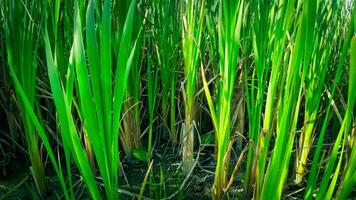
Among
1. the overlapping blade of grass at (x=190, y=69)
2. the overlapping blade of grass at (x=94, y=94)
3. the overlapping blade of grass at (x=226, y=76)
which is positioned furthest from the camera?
the overlapping blade of grass at (x=190, y=69)

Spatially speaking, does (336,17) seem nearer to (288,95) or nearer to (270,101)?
(270,101)

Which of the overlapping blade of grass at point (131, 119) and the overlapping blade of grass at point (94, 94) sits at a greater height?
the overlapping blade of grass at point (94, 94)

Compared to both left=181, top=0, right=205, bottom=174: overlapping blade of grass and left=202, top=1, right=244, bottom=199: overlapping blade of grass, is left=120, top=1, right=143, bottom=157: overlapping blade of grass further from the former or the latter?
left=202, top=1, right=244, bottom=199: overlapping blade of grass

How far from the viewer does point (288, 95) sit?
618 millimetres

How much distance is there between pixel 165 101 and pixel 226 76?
1.34 ft

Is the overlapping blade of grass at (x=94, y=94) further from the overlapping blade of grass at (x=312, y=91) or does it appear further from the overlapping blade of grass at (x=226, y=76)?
the overlapping blade of grass at (x=312, y=91)

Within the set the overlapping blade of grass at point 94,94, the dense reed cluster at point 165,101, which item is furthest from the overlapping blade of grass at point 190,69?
the overlapping blade of grass at point 94,94

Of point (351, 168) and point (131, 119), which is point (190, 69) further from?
point (351, 168)

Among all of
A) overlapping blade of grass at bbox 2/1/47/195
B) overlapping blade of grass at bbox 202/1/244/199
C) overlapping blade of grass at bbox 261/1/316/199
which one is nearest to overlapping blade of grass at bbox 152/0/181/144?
overlapping blade of grass at bbox 202/1/244/199

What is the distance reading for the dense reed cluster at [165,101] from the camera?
22.7 inches

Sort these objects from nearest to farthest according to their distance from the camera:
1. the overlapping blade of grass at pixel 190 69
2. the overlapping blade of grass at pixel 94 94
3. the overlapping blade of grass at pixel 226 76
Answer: the overlapping blade of grass at pixel 94 94
the overlapping blade of grass at pixel 226 76
the overlapping blade of grass at pixel 190 69

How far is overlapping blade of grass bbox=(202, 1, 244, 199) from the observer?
74cm

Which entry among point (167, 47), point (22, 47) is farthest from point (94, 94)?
point (167, 47)

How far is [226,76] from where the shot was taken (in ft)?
2.48
